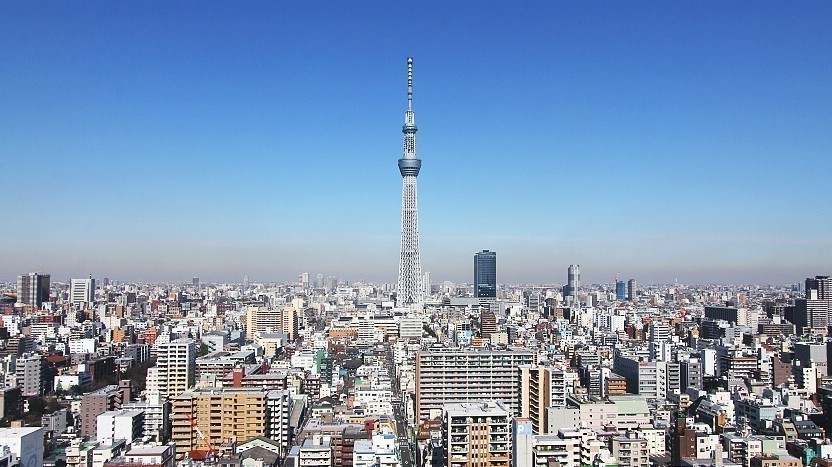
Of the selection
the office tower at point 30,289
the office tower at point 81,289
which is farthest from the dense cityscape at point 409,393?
the office tower at point 81,289

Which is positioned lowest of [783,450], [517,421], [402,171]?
[783,450]

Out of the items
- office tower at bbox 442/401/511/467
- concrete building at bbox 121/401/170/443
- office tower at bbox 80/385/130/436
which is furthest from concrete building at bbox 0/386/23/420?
office tower at bbox 442/401/511/467

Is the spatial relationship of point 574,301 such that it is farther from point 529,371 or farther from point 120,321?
point 529,371

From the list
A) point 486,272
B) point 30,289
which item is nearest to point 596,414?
point 30,289

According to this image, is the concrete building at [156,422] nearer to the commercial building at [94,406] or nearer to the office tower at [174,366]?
the commercial building at [94,406]

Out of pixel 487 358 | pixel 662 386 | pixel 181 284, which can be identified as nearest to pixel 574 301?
pixel 181 284
